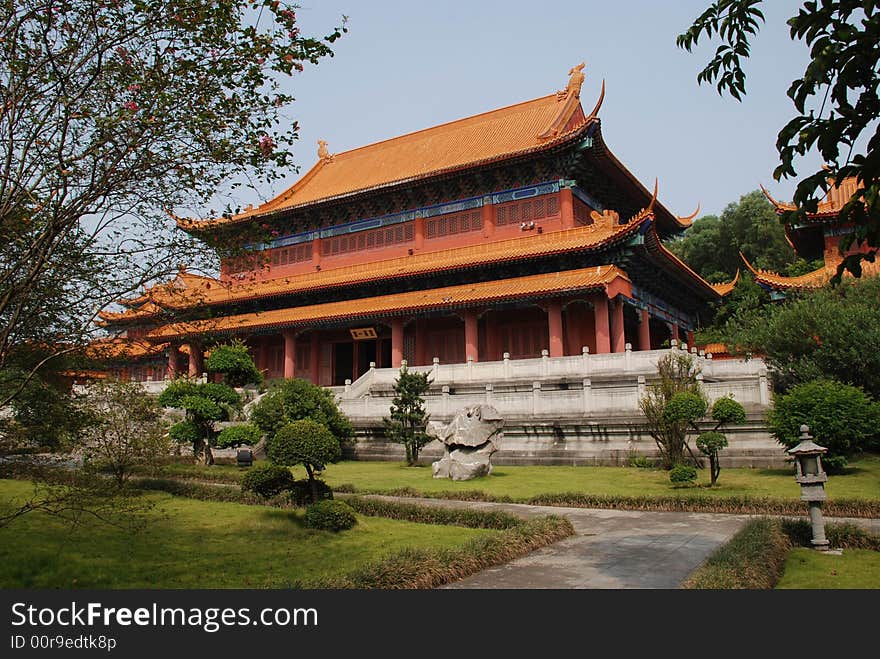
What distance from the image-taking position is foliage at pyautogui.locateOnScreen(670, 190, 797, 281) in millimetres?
47812

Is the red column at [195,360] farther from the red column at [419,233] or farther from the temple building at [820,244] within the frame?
the temple building at [820,244]

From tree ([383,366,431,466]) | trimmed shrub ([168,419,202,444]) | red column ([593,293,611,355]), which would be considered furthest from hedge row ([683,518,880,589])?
red column ([593,293,611,355])

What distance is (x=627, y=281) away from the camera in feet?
80.7

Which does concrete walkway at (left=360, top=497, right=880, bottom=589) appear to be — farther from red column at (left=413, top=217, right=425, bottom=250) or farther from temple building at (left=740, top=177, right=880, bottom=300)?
red column at (left=413, top=217, right=425, bottom=250)

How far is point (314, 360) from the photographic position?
103 feet

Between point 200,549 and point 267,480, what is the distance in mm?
1841

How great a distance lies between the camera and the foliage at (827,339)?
16.7 m

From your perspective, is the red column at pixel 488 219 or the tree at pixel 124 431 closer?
the tree at pixel 124 431

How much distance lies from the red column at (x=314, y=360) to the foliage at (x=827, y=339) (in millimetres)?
18251

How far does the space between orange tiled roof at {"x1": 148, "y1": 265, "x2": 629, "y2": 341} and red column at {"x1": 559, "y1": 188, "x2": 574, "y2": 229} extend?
240 cm

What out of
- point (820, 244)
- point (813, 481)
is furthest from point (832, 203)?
point (813, 481)

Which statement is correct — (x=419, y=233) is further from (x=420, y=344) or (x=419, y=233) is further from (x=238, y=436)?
(x=238, y=436)

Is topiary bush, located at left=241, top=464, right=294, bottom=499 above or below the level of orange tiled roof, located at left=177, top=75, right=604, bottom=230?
below

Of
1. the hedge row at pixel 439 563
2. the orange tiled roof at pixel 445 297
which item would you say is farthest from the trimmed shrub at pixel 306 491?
the orange tiled roof at pixel 445 297
